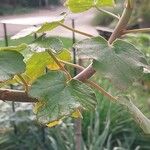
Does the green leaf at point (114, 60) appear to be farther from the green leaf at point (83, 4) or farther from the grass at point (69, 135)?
the grass at point (69, 135)

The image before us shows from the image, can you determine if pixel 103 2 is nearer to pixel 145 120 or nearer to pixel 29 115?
pixel 145 120

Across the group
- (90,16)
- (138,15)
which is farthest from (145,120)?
(90,16)

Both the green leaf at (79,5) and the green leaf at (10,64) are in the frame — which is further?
the green leaf at (79,5)

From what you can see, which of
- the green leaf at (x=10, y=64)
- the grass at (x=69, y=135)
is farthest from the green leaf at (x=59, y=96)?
the grass at (x=69, y=135)

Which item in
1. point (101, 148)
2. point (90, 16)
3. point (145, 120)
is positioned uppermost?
point (145, 120)

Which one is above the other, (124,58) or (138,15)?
(124,58)

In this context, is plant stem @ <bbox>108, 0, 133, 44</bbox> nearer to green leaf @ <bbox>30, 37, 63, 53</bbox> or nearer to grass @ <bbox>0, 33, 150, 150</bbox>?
green leaf @ <bbox>30, 37, 63, 53</bbox>

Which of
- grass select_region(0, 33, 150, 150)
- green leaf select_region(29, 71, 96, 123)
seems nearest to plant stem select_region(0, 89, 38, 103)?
green leaf select_region(29, 71, 96, 123)
